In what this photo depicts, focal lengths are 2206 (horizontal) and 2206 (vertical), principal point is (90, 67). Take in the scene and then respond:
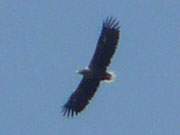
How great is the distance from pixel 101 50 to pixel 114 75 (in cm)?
87

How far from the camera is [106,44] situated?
221 ft

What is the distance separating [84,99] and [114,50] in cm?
237

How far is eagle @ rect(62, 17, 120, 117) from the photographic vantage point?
222 feet

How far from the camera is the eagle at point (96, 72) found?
67562 millimetres

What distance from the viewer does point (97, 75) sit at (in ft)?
224

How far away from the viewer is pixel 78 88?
227 ft

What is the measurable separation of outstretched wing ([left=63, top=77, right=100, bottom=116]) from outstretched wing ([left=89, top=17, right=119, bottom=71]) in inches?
37.5

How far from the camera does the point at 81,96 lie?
69.1 meters

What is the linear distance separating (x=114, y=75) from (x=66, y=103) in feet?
8.54

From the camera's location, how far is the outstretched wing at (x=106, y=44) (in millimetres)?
67438

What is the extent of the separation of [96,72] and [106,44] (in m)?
1.10

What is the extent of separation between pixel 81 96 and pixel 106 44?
2.37 metres

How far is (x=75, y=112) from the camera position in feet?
227

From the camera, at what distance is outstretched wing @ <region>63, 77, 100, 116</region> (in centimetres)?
6888
